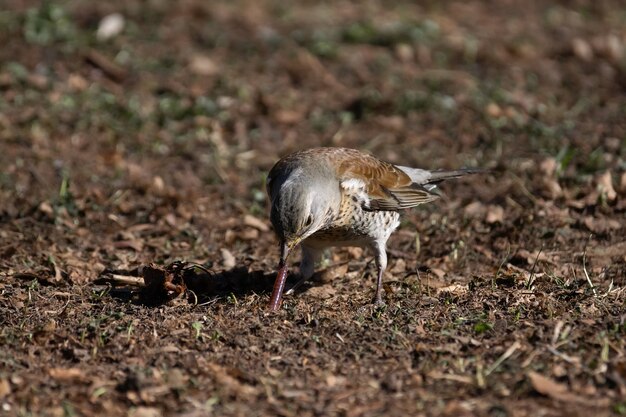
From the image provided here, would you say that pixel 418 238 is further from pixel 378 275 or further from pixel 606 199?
pixel 606 199

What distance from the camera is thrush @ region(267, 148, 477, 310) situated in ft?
22.1

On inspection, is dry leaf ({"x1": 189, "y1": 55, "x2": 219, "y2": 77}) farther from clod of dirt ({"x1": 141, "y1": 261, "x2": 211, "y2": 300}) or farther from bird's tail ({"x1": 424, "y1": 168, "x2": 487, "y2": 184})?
clod of dirt ({"x1": 141, "y1": 261, "x2": 211, "y2": 300})

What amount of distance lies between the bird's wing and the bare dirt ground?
1.77 feet

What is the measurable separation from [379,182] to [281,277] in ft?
4.60

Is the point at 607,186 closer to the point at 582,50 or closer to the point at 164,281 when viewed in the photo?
the point at 164,281

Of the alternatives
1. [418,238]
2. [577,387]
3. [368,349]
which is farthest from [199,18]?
[577,387]

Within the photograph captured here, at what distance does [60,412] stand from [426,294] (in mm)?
2987

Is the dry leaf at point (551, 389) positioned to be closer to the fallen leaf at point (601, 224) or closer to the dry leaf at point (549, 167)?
the fallen leaf at point (601, 224)

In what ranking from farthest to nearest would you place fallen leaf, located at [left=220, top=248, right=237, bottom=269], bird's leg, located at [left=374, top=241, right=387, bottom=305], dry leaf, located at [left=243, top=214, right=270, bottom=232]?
1. dry leaf, located at [left=243, top=214, right=270, bottom=232]
2. fallen leaf, located at [left=220, top=248, right=237, bottom=269]
3. bird's leg, located at [left=374, top=241, right=387, bottom=305]

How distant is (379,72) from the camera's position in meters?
12.4

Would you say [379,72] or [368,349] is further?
[379,72]

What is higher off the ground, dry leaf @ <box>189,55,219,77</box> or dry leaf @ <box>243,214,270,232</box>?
dry leaf @ <box>189,55,219,77</box>

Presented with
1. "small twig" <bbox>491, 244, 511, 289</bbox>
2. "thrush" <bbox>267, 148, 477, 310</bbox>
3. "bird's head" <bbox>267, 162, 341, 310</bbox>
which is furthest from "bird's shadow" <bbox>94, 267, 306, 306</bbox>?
"small twig" <bbox>491, 244, 511, 289</bbox>

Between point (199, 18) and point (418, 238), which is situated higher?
point (199, 18)
